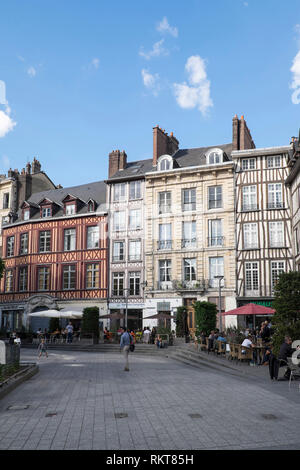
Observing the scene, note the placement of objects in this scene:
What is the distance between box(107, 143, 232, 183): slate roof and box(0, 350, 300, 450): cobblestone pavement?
22539 mm

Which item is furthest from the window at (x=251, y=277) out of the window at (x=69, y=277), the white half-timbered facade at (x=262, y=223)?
the window at (x=69, y=277)

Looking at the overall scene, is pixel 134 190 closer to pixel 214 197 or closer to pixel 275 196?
pixel 214 197

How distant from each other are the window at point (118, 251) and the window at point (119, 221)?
3.57 ft

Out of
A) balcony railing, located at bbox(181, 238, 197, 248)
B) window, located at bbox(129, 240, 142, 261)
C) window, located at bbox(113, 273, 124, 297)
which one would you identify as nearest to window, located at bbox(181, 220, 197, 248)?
balcony railing, located at bbox(181, 238, 197, 248)

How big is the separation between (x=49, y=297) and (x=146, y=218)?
958 centimetres

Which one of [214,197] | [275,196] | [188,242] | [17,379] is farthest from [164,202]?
[17,379]

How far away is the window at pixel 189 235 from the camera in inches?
1240

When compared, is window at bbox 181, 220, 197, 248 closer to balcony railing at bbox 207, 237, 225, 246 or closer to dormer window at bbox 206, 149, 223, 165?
balcony railing at bbox 207, 237, 225, 246

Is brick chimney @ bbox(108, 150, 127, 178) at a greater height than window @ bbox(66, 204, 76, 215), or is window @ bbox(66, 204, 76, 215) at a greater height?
brick chimney @ bbox(108, 150, 127, 178)

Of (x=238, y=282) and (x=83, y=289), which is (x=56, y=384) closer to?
(x=238, y=282)

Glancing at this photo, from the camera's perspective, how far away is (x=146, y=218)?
33.0 meters

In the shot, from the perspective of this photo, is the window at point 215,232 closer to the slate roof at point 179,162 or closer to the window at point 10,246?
the slate roof at point 179,162

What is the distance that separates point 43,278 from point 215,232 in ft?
46.1

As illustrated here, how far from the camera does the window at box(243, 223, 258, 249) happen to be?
29608 mm
